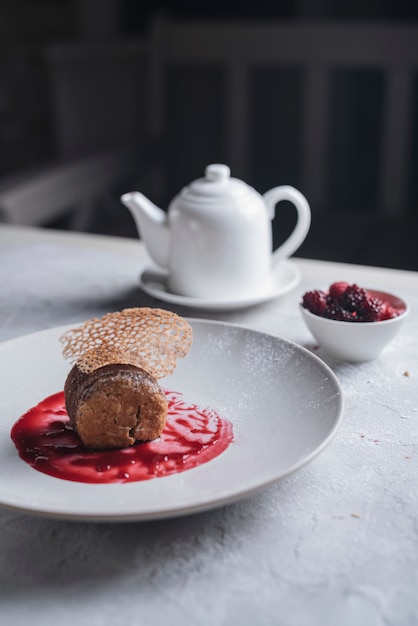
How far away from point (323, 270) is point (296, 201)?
18 centimetres

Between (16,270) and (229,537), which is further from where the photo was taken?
(16,270)

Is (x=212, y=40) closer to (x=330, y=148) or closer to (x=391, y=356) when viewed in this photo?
(x=330, y=148)

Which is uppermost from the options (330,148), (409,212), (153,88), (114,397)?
(114,397)

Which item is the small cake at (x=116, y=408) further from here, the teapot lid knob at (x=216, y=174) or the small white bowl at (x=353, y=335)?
the teapot lid knob at (x=216, y=174)

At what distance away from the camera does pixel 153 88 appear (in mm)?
3416

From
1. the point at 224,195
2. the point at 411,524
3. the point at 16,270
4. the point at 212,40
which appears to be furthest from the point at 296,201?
the point at 212,40

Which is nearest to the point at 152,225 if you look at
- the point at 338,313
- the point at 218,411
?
the point at 338,313

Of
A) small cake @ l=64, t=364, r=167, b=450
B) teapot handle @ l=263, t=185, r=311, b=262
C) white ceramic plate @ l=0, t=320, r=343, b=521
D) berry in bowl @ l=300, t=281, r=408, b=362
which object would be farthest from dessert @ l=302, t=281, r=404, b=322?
small cake @ l=64, t=364, r=167, b=450

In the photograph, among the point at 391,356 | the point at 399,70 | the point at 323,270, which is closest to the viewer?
the point at 391,356

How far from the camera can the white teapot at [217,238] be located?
1.10 meters

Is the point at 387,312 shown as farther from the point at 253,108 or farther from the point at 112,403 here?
the point at 253,108

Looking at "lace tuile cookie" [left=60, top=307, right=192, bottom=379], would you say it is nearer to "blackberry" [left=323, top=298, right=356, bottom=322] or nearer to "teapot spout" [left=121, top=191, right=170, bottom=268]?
"blackberry" [left=323, top=298, right=356, bottom=322]

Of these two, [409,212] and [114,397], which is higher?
[114,397]

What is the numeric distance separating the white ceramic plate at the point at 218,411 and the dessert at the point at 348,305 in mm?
108
